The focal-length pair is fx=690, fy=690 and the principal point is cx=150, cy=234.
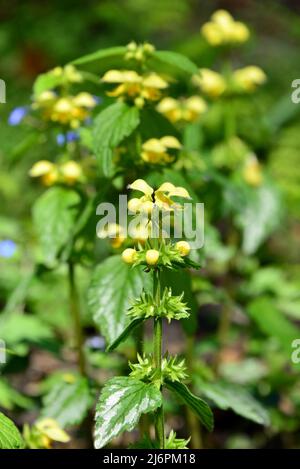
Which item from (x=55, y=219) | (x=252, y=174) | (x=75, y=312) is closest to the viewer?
(x=55, y=219)

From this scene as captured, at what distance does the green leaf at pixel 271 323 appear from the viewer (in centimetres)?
196

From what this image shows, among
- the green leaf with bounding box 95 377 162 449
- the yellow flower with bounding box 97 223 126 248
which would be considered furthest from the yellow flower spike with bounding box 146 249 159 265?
the yellow flower with bounding box 97 223 126 248

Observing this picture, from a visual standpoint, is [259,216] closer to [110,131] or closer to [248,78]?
[248,78]

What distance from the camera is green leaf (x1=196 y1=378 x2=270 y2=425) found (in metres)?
1.58

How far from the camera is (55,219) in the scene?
62.9 inches

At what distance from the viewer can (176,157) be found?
1.58 m

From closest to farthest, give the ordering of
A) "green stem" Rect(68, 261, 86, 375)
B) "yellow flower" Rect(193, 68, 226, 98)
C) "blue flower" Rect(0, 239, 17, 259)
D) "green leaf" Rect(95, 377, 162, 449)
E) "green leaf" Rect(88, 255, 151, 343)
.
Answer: "green leaf" Rect(95, 377, 162, 449) → "green leaf" Rect(88, 255, 151, 343) → "green stem" Rect(68, 261, 86, 375) → "yellow flower" Rect(193, 68, 226, 98) → "blue flower" Rect(0, 239, 17, 259)

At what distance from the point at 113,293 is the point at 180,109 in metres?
0.66

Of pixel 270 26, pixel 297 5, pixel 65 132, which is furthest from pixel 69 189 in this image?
pixel 297 5

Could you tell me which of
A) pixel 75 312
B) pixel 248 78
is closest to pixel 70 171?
pixel 75 312

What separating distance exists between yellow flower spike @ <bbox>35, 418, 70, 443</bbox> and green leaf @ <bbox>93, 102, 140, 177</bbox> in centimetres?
53

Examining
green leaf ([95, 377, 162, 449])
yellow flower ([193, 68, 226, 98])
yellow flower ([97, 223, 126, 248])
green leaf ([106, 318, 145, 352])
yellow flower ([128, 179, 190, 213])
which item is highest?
yellow flower ([193, 68, 226, 98])

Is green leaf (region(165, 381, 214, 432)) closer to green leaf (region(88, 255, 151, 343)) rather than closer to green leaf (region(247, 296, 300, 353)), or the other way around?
green leaf (region(88, 255, 151, 343))

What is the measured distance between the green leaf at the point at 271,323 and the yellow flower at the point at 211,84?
25.8 inches
